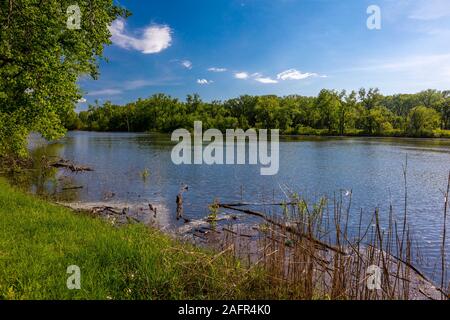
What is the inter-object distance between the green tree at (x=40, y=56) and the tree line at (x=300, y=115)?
10566 cm

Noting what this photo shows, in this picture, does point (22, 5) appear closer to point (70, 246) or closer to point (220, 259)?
point (70, 246)

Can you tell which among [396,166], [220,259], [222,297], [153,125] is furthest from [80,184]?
Result: [153,125]

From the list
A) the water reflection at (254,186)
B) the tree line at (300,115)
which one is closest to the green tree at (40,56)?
the water reflection at (254,186)

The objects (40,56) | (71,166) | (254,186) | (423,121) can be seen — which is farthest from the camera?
(423,121)

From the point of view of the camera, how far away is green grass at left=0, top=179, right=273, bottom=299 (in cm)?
Result: 643

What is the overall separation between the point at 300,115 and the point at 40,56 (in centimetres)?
13744

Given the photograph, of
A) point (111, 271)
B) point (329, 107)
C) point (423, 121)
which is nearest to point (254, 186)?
point (111, 271)

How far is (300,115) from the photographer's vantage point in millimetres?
144125

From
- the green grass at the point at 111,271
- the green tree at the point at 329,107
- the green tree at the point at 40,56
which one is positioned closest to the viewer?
the green grass at the point at 111,271

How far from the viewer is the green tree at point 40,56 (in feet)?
45.2

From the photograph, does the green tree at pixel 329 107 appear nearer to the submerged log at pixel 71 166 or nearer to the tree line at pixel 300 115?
the tree line at pixel 300 115

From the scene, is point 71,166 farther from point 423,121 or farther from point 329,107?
point 329,107

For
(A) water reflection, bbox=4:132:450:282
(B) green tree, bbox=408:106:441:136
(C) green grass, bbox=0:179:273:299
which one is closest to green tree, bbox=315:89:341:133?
(B) green tree, bbox=408:106:441:136
